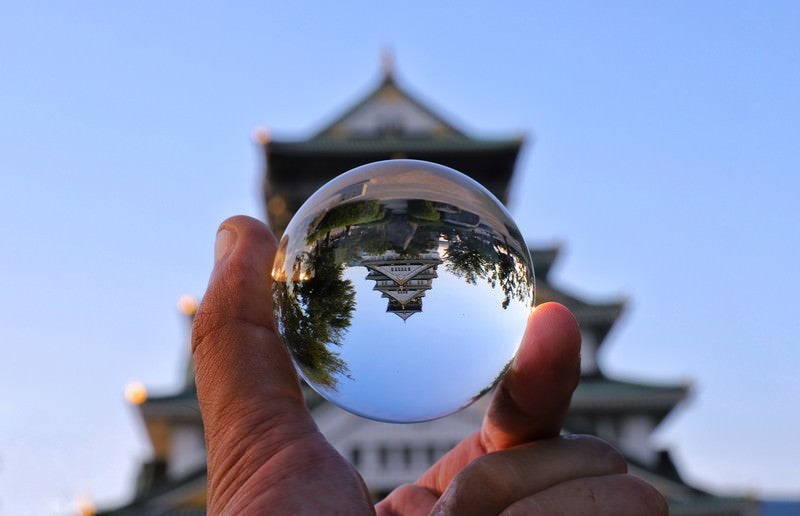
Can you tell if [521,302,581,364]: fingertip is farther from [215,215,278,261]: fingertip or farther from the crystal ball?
[215,215,278,261]: fingertip

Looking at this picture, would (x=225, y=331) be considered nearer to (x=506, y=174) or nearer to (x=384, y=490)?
(x=384, y=490)

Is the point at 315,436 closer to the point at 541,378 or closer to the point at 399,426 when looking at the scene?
the point at 541,378

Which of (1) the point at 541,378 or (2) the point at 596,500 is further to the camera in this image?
(1) the point at 541,378

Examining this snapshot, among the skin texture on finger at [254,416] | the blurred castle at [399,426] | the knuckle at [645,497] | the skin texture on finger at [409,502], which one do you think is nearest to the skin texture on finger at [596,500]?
the knuckle at [645,497]

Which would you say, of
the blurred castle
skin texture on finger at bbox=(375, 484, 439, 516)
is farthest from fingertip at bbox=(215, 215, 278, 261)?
the blurred castle

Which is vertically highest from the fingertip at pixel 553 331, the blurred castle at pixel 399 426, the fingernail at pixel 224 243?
the fingernail at pixel 224 243

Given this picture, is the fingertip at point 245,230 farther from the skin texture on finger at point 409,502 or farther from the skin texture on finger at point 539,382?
the skin texture on finger at point 409,502

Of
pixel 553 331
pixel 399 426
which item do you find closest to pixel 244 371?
pixel 553 331
